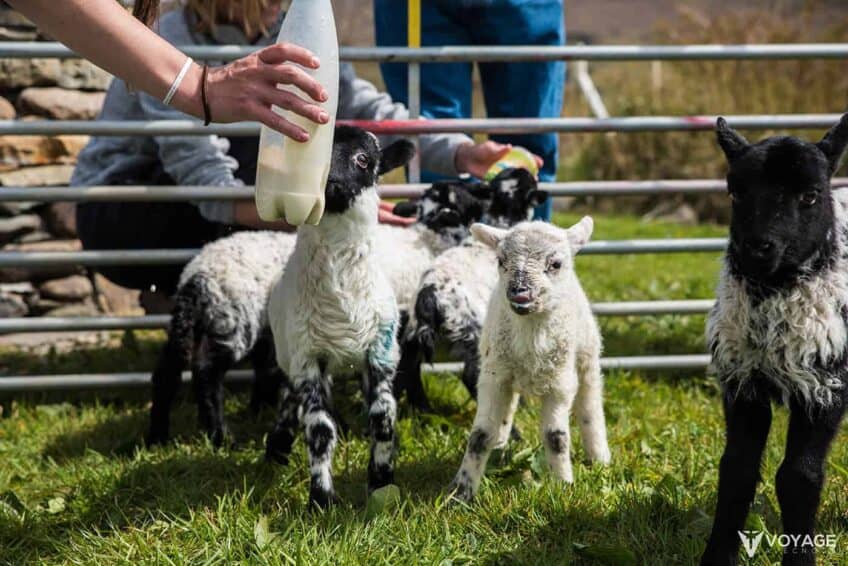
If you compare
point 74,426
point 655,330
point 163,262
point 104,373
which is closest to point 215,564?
point 74,426

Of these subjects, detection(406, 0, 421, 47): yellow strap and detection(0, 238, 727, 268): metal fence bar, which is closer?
detection(0, 238, 727, 268): metal fence bar

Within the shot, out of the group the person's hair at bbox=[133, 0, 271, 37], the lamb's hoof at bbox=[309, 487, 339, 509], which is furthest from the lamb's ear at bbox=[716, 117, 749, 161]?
the person's hair at bbox=[133, 0, 271, 37]

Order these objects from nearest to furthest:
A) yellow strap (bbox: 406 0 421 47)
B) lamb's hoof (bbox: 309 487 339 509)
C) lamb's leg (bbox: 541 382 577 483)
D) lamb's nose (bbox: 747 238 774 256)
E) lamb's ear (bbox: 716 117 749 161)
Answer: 1. lamb's nose (bbox: 747 238 774 256)
2. lamb's ear (bbox: 716 117 749 161)
3. lamb's hoof (bbox: 309 487 339 509)
4. lamb's leg (bbox: 541 382 577 483)
5. yellow strap (bbox: 406 0 421 47)

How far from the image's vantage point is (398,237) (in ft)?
13.7

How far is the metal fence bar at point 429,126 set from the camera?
417cm

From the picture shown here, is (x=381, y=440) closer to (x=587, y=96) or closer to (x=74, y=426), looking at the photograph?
(x=74, y=426)

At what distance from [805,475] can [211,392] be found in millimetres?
2297

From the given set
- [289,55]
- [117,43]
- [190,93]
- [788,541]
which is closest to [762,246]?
[788,541]

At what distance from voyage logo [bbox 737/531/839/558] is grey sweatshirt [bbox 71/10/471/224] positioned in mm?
2373

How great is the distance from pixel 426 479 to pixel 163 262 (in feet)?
5.59

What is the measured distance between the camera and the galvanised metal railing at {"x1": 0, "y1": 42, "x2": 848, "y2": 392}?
4.19 m

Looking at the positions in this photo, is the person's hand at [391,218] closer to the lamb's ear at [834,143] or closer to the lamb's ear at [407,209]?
the lamb's ear at [407,209]

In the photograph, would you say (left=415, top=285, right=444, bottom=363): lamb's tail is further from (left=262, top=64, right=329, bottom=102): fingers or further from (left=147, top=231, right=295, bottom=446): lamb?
(left=262, top=64, right=329, bottom=102): fingers

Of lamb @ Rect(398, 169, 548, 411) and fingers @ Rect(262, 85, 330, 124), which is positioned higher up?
fingers @ Rect(262, 85, 330, 124)
